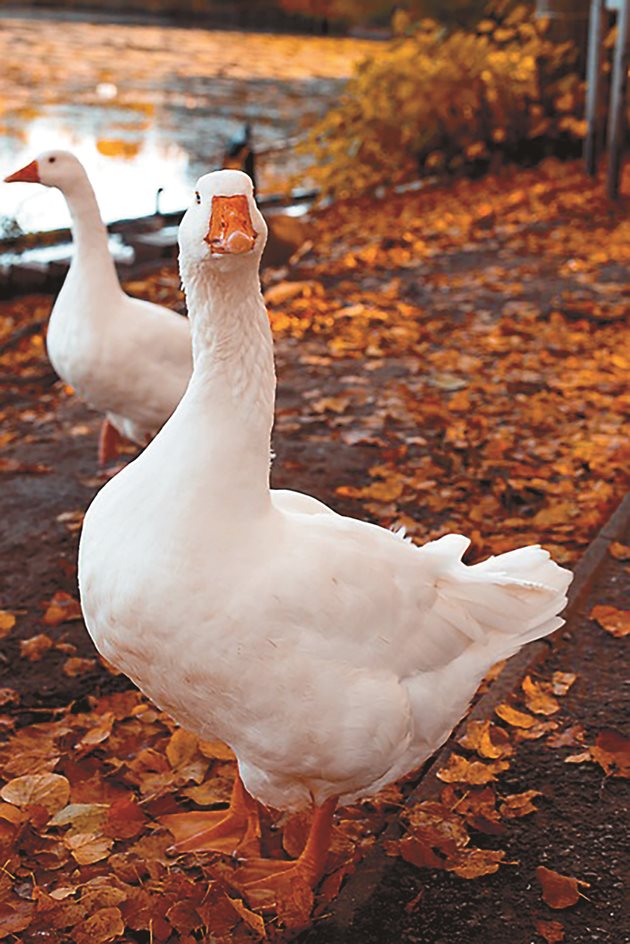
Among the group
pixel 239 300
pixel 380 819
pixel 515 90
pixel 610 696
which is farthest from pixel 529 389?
pixel 515 90

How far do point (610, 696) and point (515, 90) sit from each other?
805 centimetres

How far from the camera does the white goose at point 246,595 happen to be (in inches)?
82.4

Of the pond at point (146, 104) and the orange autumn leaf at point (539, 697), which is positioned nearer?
the orange autumn leaf at point (539, 697)

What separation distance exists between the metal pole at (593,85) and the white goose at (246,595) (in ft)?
25.0

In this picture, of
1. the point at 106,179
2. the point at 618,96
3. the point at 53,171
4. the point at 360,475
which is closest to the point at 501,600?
the point at 360,475

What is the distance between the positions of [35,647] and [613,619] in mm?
1821

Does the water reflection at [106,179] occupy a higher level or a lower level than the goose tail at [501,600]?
lower

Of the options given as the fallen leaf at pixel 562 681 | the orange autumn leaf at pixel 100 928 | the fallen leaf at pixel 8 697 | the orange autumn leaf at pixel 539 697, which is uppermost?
the orange autumn leaf at pixel 100 928

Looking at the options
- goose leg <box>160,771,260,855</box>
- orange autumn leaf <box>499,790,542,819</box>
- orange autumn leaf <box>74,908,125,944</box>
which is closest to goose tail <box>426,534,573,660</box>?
orange autumn leaf <box>499,790,542,819</box>

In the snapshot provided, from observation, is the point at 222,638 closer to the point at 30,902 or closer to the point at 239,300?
the point at 239,300

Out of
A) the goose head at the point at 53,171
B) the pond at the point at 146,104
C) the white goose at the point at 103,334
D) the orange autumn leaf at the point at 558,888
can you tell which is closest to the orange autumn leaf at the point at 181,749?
the orange autumn leaf at the point at 558,888

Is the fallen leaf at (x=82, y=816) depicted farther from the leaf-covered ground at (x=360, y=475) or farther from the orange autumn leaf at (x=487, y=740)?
the orange autumn leaf at (x=487, y=740)

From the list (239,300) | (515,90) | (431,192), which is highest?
(239,300)

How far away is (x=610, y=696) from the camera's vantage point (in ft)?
9.96
